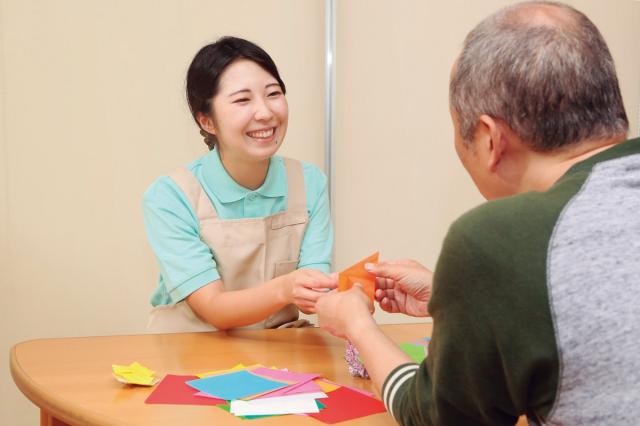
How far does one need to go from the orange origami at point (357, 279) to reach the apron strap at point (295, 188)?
2.03 ft

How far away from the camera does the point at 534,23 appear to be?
1.02 m

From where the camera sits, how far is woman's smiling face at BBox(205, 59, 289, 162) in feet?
6.88

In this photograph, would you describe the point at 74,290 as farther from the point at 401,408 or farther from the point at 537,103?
the point at 537,103

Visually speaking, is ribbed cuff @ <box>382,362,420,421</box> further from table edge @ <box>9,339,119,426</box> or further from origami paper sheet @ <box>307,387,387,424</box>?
table edge @ <box>9,339,119,426</box>

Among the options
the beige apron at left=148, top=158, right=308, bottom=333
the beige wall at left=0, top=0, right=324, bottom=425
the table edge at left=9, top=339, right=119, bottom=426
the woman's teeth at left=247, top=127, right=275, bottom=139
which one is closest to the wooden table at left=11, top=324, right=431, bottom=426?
the table edge at left=9, top=339, right=119, bottom=426

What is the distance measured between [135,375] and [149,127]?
1.90 meters

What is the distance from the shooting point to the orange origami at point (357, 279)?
155 cm

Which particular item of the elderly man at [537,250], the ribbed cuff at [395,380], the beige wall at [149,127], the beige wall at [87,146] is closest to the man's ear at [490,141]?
the elderly man at [537,250]

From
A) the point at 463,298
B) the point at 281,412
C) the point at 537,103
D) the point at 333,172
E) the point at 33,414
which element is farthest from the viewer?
the point at 333,172

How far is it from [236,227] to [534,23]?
121cm

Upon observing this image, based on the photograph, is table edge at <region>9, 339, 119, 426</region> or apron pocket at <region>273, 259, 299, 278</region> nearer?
table edge at <region>9, 339, 119, 426</region>

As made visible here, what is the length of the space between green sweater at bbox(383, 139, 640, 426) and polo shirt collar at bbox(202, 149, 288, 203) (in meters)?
1.22

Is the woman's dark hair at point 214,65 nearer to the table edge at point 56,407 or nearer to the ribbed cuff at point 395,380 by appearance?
the table edge at point 56,407

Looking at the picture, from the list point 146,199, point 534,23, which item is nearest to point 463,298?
point 534,23
